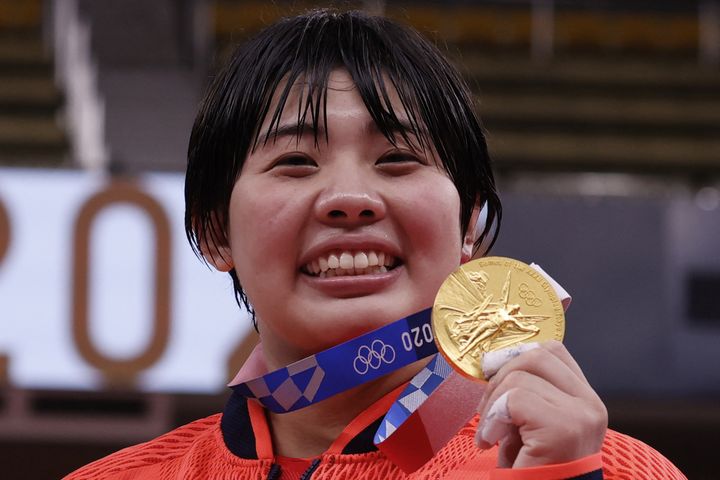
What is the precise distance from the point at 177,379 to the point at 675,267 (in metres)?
1.84

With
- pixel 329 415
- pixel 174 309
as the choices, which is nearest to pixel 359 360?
pixel 329 415

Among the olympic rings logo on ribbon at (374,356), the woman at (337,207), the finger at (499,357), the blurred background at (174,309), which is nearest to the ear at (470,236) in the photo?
the woman at (337,207)

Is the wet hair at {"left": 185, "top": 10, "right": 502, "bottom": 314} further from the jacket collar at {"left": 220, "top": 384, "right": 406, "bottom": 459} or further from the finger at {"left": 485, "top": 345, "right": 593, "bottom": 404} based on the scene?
the finger at {"left": 485, "top": 345, "right": 593, "bottom": 404}

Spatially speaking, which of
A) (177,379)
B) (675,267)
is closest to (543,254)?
(675,267)

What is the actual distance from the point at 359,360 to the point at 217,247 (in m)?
0.28

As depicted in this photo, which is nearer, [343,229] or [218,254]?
[343,229]

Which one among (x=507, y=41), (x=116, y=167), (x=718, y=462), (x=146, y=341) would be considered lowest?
(x=718, y=462)

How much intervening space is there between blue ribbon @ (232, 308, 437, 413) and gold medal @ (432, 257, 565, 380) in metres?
0.09

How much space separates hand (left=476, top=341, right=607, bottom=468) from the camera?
0.85 meters

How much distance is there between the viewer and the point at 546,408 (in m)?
0.85

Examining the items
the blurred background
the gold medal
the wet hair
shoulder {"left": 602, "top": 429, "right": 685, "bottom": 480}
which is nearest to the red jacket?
shoulder {"left": 602, "top": 429, "right": 685, "bottom": 480}

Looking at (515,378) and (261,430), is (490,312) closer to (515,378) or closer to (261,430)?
(515,378)

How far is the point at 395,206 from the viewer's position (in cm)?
108

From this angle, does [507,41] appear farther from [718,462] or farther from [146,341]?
[146,341]
